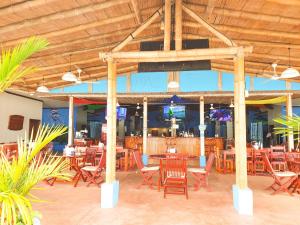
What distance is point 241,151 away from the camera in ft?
13.5

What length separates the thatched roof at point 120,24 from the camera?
187 inches

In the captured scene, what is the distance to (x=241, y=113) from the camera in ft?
13.6

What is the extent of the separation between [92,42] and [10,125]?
556cm

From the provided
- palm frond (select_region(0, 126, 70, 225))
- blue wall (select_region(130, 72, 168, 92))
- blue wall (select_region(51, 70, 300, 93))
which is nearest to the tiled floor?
palm frond (select_region(0, 126, 70, 225))

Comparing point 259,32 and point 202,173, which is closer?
point 202,173

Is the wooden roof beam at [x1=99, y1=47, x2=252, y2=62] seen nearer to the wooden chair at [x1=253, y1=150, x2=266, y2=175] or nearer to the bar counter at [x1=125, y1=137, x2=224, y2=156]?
the wooden chair at [x1=253, y1=150, x2=266, y2=175]

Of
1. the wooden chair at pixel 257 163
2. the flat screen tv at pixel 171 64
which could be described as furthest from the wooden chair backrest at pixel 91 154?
the wooden chair at pixel 257 163

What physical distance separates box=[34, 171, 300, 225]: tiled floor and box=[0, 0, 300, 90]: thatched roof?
342cm

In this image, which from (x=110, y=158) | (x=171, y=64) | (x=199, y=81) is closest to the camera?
(x=110, y=158)

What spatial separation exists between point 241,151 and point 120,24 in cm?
395

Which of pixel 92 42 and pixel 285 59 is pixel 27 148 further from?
pixel 285 59

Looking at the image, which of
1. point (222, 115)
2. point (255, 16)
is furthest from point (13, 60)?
point (222, 115)

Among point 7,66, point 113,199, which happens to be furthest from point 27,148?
point 113,199

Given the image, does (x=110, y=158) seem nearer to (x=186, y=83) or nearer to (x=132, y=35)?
(x=132, y=35)
